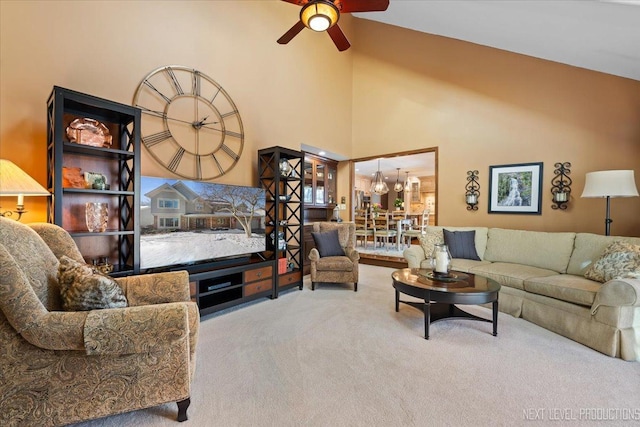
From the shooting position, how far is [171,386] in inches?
56.5

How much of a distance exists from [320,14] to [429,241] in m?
3.16

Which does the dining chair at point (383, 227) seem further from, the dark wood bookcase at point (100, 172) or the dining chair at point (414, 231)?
the dark wood bookcase at point (100, 172)

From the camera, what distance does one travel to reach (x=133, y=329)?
1291 millimetres

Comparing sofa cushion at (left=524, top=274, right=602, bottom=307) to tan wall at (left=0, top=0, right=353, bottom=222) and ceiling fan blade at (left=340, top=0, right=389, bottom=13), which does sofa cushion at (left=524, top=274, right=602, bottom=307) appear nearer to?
ceiling fan blade at (left=340, top=0, right=389, bottom=13)

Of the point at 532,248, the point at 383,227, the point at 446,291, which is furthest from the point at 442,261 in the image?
the point at 383,227

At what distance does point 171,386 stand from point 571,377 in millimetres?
2506

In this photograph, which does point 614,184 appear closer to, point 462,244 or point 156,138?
point 462,244

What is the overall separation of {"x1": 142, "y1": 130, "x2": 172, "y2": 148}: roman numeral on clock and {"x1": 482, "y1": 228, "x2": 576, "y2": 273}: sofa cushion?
14.1 feet

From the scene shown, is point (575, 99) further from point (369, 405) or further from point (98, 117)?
point (98, 117)

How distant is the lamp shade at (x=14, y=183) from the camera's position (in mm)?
1715

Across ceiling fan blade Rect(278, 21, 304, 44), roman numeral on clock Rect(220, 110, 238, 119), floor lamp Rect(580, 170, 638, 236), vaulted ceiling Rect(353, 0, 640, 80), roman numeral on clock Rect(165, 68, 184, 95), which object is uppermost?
vaulted ceiling Rect(353, 0, 640, 80)

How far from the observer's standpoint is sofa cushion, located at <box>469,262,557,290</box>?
9.78ft

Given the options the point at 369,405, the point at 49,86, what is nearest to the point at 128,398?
the point at 369,405

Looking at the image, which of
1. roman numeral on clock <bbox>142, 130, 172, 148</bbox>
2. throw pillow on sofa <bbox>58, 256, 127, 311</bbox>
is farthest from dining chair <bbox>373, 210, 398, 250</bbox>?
throw pillow on sofa <bbox>58, 256, 127, 311</bbox>
